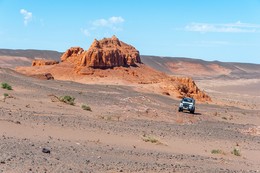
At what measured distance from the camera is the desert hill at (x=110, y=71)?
54.4 meters

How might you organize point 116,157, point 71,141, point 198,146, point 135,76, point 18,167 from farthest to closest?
point 135,76 < point 198,146 < point 71,141 < point 116,157 < point 18,167

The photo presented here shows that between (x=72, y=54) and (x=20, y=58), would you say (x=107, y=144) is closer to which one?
(x=72, y=54)

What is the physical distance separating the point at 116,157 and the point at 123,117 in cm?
1392

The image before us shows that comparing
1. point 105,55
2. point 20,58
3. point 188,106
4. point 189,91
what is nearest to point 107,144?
point 188,106

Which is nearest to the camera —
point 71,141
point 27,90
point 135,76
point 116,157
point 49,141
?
point 116,157

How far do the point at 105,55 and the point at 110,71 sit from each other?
77.8 inches

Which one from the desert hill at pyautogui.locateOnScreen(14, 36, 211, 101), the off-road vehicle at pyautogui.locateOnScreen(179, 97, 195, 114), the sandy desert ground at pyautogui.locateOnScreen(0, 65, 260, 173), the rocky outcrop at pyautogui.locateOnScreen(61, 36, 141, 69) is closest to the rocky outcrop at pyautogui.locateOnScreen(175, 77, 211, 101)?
the desert hill at pyautogui.locateOnScreen(14, 36, 211, 101)

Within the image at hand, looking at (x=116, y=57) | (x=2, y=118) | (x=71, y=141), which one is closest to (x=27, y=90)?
(x=2, y=118)

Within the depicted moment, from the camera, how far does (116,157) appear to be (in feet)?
44.3

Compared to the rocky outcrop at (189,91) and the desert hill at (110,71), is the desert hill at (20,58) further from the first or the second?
the rocky outcrop at (189,91)

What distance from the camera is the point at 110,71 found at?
6175 centimetres

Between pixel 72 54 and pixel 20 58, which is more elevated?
pixel 72 54

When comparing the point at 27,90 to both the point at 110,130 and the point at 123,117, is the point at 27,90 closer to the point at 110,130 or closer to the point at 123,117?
the point at 123,117

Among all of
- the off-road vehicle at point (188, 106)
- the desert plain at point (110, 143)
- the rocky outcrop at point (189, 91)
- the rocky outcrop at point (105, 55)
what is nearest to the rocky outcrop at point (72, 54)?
the rocky outcrop at point (105, 55)
